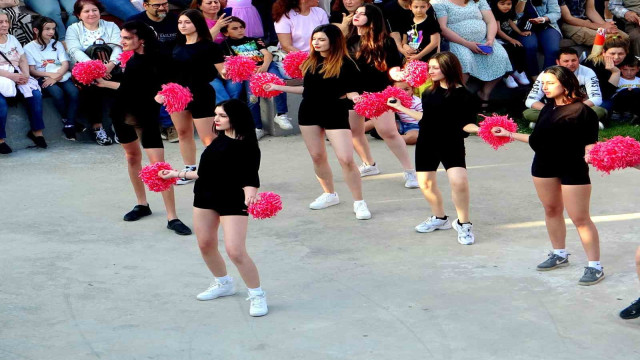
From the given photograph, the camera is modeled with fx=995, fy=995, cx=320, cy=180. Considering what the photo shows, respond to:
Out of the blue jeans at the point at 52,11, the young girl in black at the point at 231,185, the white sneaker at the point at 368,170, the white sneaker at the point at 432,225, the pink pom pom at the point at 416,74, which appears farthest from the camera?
the blue jeans at the point at 52,11

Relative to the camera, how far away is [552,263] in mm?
7609

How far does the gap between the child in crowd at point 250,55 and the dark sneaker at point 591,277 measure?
20.0ft

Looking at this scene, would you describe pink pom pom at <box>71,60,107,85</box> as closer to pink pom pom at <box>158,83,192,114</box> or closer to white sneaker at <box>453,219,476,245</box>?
pink pom pom at <box>158,83,192,114</box>

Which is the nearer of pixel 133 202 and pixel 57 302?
pixel 57 302

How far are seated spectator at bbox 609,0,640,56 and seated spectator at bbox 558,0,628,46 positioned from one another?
0.59 ft

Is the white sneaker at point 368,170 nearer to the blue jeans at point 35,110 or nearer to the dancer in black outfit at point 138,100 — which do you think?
the dancer in black outfit at point 138,100

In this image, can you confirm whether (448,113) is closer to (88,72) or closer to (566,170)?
(566,170)

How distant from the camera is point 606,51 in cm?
1293

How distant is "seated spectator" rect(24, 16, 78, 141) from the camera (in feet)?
40.3

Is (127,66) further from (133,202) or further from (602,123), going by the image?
(602,123)

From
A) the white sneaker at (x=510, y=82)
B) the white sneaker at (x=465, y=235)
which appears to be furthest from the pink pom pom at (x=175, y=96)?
the white sneaker at (x=510, y=82)

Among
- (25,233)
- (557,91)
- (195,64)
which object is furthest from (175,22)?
(557,91)

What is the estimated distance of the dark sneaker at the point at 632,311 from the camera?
647 centimetres

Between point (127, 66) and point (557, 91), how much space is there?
13.5ft
